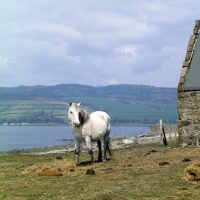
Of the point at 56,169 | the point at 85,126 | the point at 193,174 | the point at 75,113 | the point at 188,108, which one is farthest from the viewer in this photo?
the point at 188,108

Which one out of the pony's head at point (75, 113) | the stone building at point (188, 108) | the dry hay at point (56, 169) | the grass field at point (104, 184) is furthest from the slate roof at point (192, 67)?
the dry hay at point (56, 169)

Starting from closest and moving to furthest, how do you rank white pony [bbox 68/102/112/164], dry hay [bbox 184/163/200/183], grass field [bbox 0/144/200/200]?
grass field [bbox 0/144/200/200], dry hay [bbox 184/163/200/183], white pony [bbox 68/102/112/164]

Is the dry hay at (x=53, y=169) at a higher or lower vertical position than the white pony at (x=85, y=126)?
lower

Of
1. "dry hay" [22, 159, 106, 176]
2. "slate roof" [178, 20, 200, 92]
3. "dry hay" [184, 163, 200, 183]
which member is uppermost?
"slate roof" [178, 20, 200, 92]

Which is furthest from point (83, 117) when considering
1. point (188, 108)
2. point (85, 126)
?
point (188, 108)

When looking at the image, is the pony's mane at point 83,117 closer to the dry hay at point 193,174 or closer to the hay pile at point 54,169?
the hay pile at point 54,169

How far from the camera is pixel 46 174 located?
15.0 m

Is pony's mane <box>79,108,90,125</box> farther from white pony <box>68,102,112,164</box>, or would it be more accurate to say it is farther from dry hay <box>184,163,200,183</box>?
dry hay <box>184,163,200,183</box>

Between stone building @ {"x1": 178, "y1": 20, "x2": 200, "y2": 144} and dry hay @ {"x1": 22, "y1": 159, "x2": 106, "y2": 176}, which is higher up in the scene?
stone building @ {"x1": 178, "y1": 20, "x2": 200, "y2": 144}

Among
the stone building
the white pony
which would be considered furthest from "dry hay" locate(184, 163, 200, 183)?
the stone building

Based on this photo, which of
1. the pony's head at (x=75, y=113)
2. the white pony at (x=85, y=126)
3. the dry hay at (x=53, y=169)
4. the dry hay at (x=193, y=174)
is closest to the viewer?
the dry hay at (x=193, y=174)

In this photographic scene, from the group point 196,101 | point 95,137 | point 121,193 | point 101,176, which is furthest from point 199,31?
point 121,193

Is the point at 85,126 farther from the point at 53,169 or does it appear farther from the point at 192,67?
the point at 192,67

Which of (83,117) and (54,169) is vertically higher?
(83,117)
